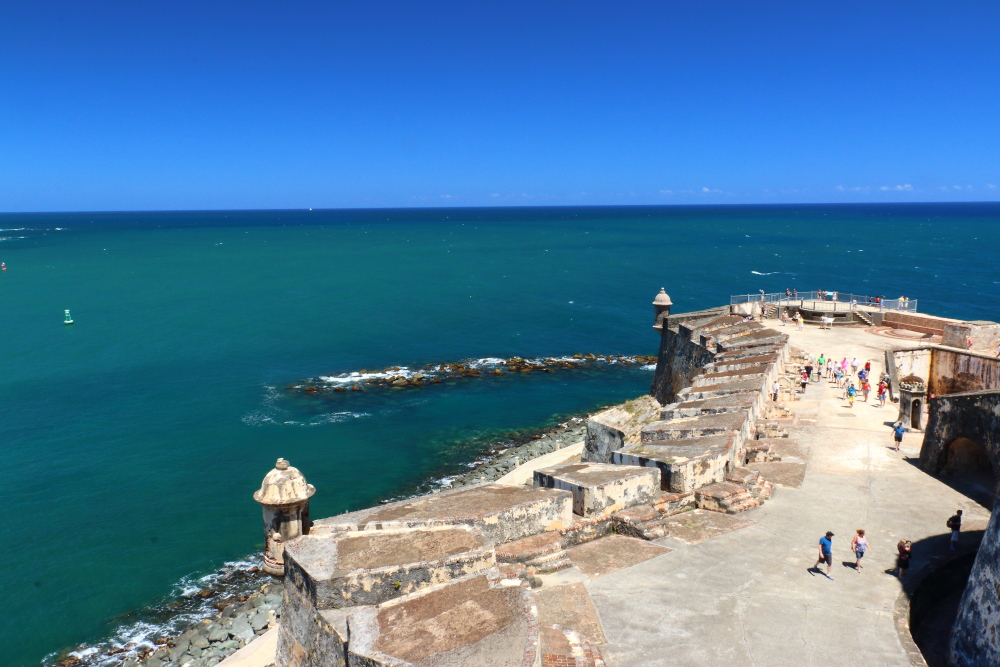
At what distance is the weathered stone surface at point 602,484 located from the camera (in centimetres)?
1056

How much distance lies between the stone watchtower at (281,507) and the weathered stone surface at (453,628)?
343 centimetres

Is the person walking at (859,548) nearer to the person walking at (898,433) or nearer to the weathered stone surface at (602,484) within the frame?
the weathered stone surface at (602,484)

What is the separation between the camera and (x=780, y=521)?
11.6m

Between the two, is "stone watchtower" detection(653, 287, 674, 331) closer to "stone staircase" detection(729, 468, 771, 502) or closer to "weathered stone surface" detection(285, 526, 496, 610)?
"stone staircase" detection(729, 468, 771, 502)

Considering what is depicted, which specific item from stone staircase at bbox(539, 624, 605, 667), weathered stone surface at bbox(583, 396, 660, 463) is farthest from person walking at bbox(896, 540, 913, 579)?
weathered stone surface at bbox(583, 396, 660, 463)

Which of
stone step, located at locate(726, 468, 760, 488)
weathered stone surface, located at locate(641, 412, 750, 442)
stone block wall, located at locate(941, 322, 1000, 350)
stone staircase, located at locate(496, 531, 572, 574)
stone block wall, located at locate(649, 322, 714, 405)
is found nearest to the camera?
stone staircase, located at locate(496, 531, 572, 574)

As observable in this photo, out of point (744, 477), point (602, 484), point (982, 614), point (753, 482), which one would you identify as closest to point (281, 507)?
point (602, 484)

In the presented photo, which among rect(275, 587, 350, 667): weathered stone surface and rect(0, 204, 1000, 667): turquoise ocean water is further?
rect(0, 204, 1000, 667): turquoise ocean water

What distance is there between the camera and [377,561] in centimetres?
708

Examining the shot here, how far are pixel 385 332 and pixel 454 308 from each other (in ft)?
40.7

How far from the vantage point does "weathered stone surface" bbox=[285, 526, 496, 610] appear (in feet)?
22.4

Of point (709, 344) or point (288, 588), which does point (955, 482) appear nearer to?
point (709, 344)

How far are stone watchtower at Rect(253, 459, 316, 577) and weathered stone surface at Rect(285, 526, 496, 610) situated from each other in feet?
6.57

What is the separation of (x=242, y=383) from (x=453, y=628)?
38658 millimetres
